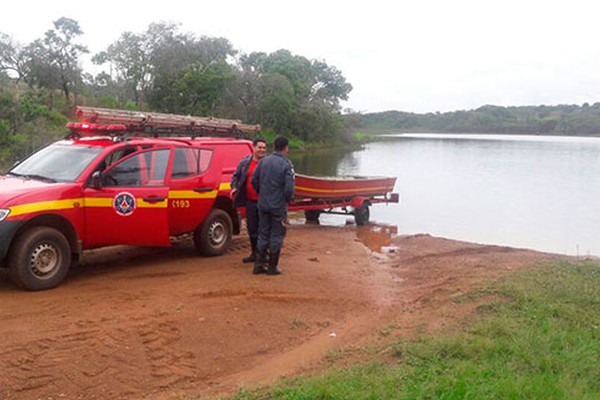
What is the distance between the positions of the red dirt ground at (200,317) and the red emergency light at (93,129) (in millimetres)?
1856

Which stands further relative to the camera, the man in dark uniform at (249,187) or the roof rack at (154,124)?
the roof rack at (154,124)

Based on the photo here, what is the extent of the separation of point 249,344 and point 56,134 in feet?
65.7

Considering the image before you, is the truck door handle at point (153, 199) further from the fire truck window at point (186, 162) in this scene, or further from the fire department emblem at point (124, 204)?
the fire truck window at point (186, 162)

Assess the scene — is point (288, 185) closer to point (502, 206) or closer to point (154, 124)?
point (154, 124)

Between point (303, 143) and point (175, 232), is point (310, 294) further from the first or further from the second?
point (303, 143)

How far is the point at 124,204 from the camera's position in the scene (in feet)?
25.3

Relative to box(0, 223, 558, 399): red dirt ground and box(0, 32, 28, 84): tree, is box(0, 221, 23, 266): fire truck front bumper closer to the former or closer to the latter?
box(0, 223, 558, 399): red dirt ground

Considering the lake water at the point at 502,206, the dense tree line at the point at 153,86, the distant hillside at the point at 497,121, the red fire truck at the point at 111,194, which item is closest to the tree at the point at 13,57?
the dense tree line at the point at 153,86

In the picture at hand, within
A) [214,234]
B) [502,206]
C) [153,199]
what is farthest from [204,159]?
[502,206]

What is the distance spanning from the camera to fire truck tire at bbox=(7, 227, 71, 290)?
6707 millimetres

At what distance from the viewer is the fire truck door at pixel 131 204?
7.52 meters

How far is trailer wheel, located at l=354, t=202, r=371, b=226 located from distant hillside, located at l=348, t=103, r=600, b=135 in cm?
6889

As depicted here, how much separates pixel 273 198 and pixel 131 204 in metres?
1.82

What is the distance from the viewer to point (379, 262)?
34.3 feet
